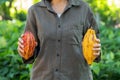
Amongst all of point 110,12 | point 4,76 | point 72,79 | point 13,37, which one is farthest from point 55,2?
point 110,12

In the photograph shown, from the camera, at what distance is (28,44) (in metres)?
3.34

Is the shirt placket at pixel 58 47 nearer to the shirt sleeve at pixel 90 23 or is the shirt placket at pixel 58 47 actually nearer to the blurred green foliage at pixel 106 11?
the shirt sleeve at pixel 90 23

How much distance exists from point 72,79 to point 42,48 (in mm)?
338

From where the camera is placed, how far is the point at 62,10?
3432 mm

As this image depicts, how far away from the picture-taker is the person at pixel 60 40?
11.1 feet

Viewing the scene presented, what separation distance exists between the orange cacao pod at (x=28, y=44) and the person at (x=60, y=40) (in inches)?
1.2

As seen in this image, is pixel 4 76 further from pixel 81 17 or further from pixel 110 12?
pixel 110 12

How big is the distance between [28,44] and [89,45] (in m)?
0.46

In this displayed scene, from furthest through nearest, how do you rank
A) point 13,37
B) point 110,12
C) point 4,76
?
point 110,12, point 13,37, point 4,76

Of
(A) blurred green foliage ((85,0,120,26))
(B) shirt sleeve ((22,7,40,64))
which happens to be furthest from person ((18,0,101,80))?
(A) blurred green foliage ((85,0,120,26))

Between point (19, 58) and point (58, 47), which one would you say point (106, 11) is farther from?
point (58, 47)

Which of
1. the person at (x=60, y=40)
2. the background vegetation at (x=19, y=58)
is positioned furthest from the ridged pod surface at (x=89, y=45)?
the background vegetation at (x=19, y=58)

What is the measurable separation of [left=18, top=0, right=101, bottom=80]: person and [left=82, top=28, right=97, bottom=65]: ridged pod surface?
33mm

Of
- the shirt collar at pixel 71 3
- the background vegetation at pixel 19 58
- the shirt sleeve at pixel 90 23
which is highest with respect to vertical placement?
the shirt collar at pixel 71 3
